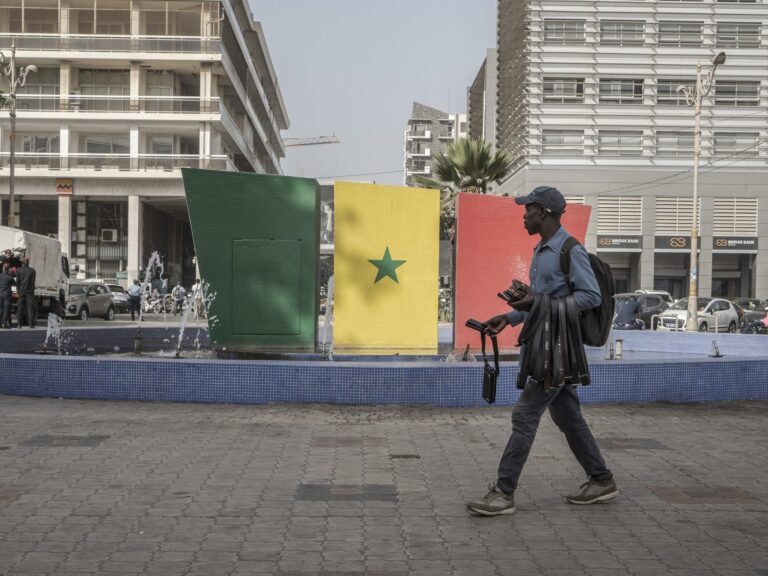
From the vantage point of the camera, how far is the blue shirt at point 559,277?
226 inches

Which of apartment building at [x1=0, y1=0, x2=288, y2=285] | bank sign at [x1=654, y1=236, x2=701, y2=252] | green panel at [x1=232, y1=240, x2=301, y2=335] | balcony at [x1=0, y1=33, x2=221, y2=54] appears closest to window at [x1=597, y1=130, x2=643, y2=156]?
bank sign at [x1=654, y1=236, x2=701, y2=252]

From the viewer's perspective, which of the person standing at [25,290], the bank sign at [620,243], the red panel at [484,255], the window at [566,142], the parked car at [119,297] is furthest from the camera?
the window at [566,142]

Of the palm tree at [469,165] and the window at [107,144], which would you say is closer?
the palm tree at [469,165]

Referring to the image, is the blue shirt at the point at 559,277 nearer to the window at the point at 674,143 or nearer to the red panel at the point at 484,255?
the red panel at the point at 484,255

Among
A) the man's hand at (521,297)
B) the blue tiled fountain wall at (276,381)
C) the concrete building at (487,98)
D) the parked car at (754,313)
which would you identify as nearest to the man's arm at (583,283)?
the man's hand at (521,297)

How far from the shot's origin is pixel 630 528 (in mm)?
5598

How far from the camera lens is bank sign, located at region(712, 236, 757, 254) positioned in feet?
166

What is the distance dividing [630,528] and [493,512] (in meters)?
0.75

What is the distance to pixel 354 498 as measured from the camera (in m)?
6.31

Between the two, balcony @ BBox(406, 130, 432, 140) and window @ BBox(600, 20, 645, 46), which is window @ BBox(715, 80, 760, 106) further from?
balcony @ BBox(406, 130, 432, 140)

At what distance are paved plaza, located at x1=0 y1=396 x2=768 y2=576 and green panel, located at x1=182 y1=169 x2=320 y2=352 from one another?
584cm

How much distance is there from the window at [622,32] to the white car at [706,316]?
17979mm

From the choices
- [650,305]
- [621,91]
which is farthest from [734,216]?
[650,305]

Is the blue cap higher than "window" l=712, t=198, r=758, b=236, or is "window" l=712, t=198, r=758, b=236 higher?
"window" l=712, t=198, r=758, b=236
